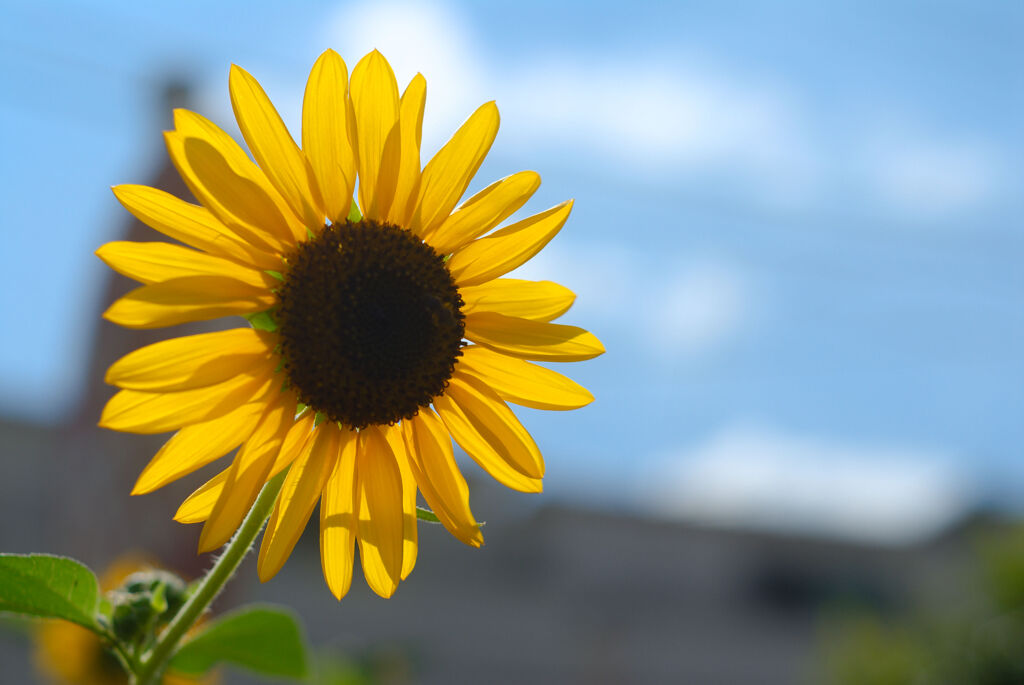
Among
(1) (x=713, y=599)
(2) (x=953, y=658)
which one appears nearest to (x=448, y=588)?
(1) (x=713, y=599)

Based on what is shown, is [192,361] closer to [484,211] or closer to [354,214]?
[354,214]

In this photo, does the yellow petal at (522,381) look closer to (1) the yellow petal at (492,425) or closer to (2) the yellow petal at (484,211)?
(1) the yellow petal at (492,425)

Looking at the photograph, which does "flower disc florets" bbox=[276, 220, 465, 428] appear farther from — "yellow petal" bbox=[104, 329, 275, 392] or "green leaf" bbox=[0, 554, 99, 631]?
"green leaf" bbox=[0, 554, 99, 631]

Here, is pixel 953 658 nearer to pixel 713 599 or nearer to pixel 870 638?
pixel 870 638

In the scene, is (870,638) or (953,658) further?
(870,638)

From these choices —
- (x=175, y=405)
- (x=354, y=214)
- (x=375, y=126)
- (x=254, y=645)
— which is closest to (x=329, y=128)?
(x=375, y=126)

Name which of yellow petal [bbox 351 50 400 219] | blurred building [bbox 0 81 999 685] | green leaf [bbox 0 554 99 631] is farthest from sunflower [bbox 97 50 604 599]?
blurred building [bbox 0 81 999 685]
